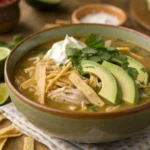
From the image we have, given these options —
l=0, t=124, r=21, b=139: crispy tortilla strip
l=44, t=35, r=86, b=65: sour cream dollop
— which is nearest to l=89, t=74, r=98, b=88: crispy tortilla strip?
l=44, t=35, r=86, b=65: sour cream dollop

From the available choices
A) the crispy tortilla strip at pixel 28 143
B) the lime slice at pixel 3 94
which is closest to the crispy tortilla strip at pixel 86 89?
the crispy tortilla strip at pixel 28 143

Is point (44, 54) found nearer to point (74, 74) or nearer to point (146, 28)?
point (74, 74)

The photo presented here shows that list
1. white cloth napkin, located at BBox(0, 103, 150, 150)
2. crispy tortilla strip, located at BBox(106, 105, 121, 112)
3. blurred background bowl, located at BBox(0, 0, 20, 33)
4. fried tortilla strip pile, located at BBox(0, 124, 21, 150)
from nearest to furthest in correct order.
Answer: crispy tortilla strip, located at BBox(106, 105, 121, 112), white cloth napkin, located at BBox(0, 103, 150, 150), fried tortilla strip pile, located at BBox(0, 124, 21, 150), blurred background bowl, located at BBox(0, 0, 20, 33)

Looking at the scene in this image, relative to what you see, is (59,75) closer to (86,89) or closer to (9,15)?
(86,89)

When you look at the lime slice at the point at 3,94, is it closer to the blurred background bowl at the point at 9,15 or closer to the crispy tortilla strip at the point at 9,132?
the crispy tortilla strip at the point at 9,132

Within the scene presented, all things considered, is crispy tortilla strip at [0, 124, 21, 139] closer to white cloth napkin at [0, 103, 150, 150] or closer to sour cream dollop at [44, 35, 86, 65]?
white cloth napkin at [0, 103, 150, 150]

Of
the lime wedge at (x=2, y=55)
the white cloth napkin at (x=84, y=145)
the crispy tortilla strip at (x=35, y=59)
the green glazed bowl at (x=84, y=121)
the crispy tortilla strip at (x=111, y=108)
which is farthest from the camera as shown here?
the lime wedge at (x=2, y=55)

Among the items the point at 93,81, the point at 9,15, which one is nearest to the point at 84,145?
the point at 93,81
